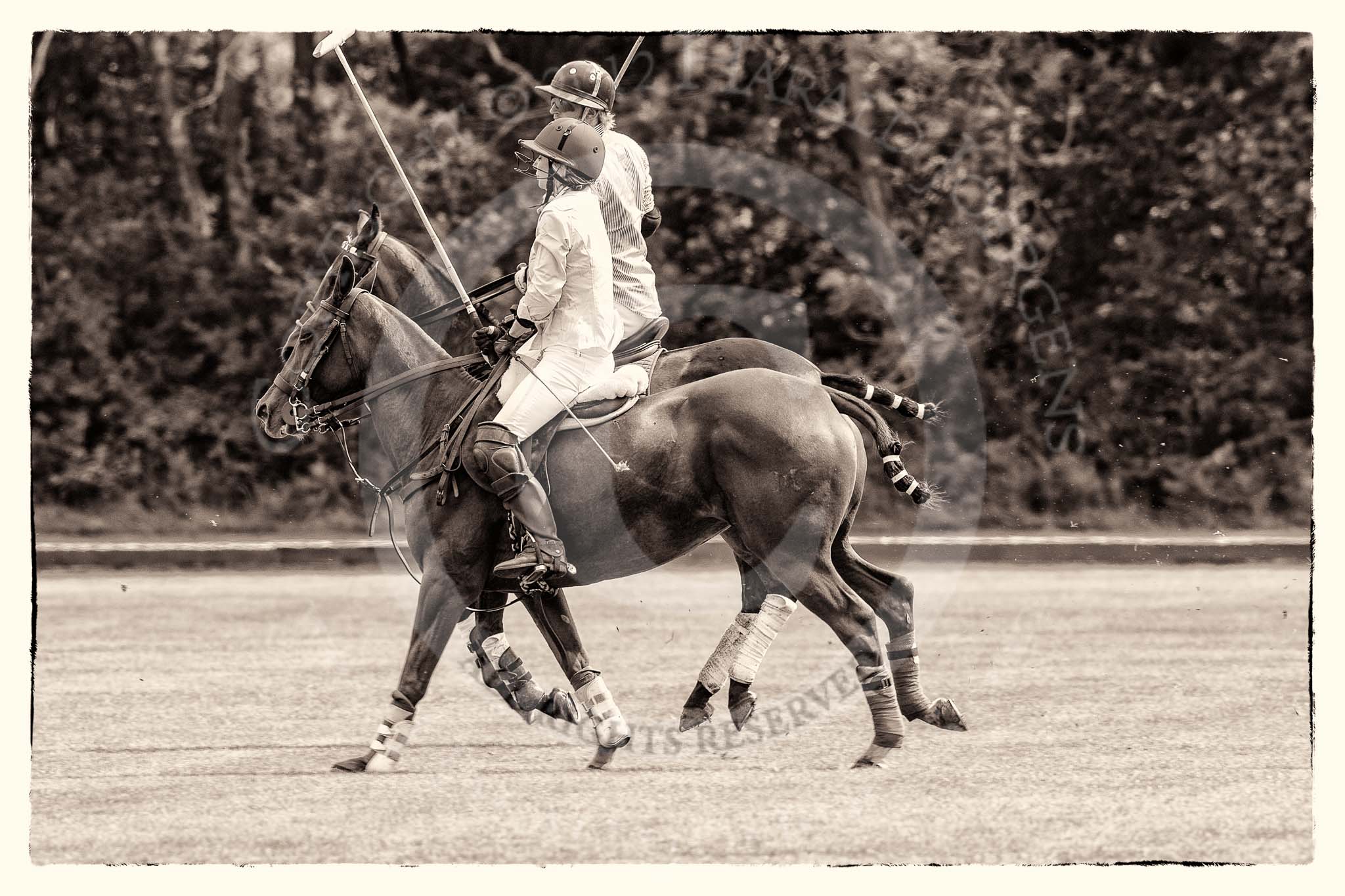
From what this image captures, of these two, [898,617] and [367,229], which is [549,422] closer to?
[367,229]

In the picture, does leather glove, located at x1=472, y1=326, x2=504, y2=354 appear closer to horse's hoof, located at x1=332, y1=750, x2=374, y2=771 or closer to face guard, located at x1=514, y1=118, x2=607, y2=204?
face guard, located at x1=514, y1=118, x2=607, y2=204

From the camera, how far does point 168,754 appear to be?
25.2 feet

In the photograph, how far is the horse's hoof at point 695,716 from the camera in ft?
25.7

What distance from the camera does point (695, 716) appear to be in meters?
7.83

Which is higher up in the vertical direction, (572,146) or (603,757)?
(572,146)

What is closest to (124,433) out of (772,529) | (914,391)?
(914,391)

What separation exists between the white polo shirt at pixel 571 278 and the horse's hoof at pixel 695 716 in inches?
68.3

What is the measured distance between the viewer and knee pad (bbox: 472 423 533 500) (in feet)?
23.5

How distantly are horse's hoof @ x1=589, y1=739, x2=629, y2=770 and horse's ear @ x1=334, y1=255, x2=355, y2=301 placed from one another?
93.0 inches

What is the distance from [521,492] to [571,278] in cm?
94

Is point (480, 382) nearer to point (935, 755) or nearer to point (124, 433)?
point (935, 755)

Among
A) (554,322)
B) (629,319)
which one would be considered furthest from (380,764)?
(629,319)

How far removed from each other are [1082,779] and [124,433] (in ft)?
44.6

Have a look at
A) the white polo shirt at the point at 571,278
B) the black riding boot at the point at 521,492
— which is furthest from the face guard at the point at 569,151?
the black riding boot at the point at 521,492
